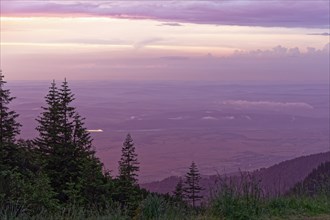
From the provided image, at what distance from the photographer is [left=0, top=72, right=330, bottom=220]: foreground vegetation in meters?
7.34

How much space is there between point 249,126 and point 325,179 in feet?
305

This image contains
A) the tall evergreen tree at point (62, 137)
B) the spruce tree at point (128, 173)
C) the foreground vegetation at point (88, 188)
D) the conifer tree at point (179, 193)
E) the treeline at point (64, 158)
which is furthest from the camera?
the tall evergreen tree at point (62, 137)

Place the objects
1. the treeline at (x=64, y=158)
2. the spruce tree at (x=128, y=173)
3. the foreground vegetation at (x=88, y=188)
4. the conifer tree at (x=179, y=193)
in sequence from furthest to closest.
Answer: the spruce tree at (x=128, y=173), the treeline at (x=64, y=158), the conifer tree at (x=179, y=193), the foreground vegetation at (x=88, y=188)

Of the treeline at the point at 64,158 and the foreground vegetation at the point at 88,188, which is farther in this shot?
the treeline at the point at 64,158

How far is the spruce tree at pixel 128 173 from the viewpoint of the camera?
23828mm

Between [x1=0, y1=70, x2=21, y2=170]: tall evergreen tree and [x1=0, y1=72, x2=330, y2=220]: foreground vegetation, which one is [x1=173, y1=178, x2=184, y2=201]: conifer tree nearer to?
[x1=0, y1=72, x2=330, y2=220]: foreground vegetation

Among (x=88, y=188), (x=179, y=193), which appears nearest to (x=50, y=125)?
(x=88, y=188)

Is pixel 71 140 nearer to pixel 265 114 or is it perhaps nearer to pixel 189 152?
pixel 189 152

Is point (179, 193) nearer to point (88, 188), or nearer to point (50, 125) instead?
point (88, 188)

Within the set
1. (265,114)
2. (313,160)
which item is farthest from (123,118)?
(313,160)

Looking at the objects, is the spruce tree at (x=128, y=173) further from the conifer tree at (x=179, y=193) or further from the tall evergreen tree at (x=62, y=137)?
the conifer tree at (x=179, y=193)

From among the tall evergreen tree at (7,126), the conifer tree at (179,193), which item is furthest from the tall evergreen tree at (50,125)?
the conifer tree at (179,193)

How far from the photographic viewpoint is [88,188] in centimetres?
2142

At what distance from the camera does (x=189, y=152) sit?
60594 millimetres
